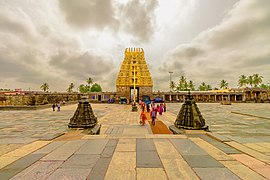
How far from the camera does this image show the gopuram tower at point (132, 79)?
4879 cm

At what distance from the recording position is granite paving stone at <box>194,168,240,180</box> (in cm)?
313

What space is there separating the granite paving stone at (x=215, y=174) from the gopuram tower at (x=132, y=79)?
4369 cm

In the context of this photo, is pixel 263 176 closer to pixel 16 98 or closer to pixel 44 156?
pixel 44 156

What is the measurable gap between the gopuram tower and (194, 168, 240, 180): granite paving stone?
4369cm

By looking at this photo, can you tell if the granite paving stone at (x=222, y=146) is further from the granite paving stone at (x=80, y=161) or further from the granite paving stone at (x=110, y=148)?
the granite paving stone at (x=80, y=161)

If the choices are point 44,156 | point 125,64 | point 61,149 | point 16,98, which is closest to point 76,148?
point 61,149

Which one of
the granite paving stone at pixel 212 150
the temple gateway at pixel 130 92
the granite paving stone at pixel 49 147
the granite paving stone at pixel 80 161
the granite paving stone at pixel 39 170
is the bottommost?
the granite paving stone at pixel 49 147

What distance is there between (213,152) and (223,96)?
208 ft

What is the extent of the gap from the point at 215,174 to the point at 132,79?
46452 millimetres

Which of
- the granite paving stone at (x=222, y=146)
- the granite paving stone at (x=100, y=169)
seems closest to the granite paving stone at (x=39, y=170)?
the granite paving stone at (x=100, y=169)

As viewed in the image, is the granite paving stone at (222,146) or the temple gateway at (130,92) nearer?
the granite paving stone at (222,146)

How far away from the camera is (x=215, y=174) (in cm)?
326

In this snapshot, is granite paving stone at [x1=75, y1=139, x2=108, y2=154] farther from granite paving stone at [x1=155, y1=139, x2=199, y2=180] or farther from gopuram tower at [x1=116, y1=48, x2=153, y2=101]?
gopuram tower at [x1=116, y1=48, x2=153, y2=101]

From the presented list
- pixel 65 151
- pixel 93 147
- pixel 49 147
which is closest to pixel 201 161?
pixel 93 147
